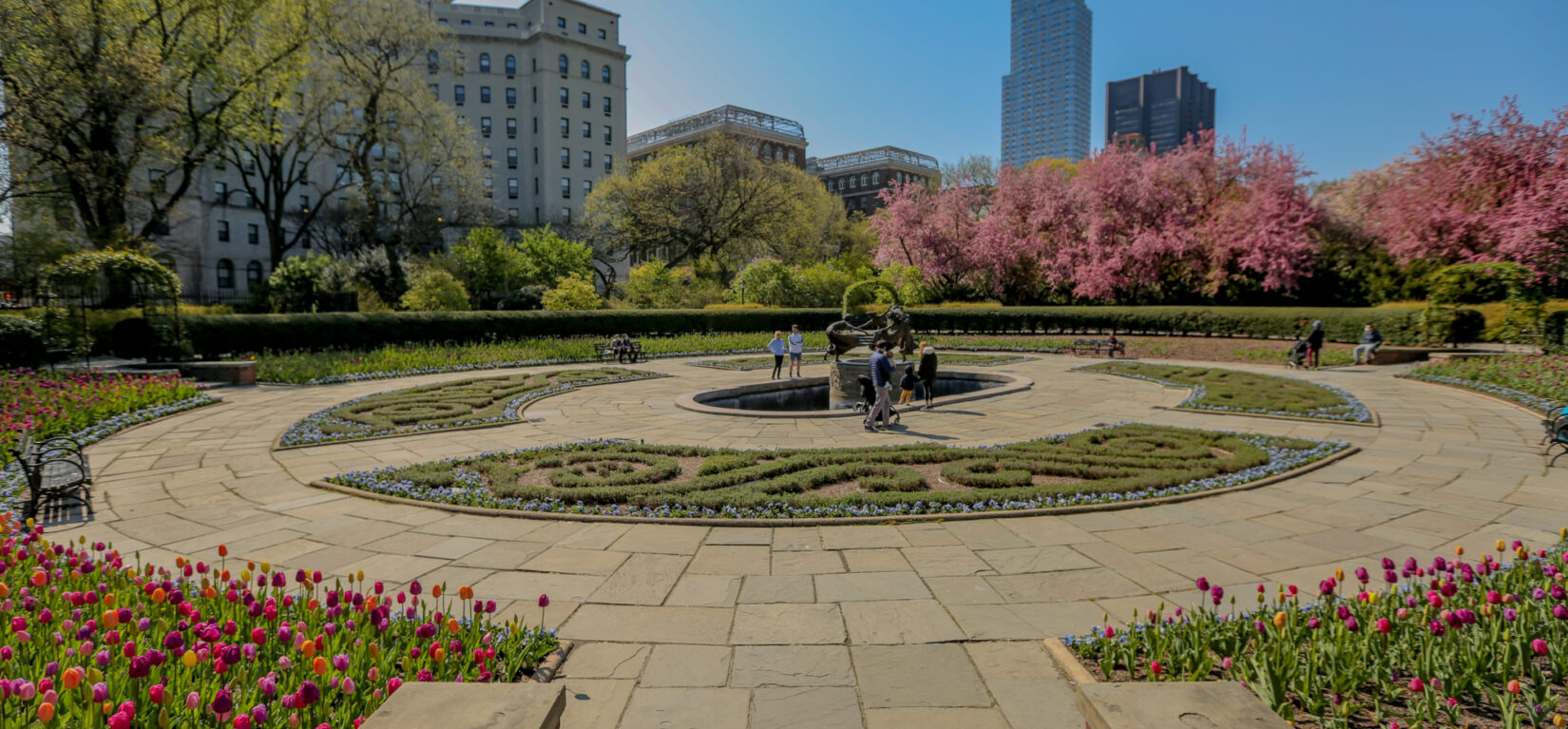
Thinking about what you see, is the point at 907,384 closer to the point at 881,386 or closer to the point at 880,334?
the point at 881,386

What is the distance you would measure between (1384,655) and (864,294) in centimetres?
3165

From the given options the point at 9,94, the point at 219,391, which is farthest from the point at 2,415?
the point at 9,94

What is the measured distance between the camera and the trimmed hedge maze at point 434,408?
968 centimetres

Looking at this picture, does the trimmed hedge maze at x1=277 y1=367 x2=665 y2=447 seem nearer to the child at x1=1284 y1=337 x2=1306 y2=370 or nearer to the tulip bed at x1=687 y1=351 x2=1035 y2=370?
the tulip bed at x1=687 y1=351 x2=1035 y2=370

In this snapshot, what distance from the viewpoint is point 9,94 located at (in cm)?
1852

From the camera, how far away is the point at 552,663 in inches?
129

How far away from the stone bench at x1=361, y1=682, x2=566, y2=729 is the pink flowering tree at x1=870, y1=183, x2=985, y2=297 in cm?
3716

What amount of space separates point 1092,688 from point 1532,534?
211 inches

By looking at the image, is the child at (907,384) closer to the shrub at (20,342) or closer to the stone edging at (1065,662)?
the stone edging at (1065,662)

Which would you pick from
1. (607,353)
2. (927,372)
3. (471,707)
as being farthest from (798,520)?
(607,353)

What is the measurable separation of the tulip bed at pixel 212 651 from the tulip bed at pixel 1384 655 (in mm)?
2915

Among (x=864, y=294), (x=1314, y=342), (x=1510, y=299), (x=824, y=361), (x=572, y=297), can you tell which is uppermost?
(x=864, y=294)

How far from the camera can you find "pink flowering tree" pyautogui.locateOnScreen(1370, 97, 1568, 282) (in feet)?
69.4

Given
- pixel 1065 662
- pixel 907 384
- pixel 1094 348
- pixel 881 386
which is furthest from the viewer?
pixel 1094 348
